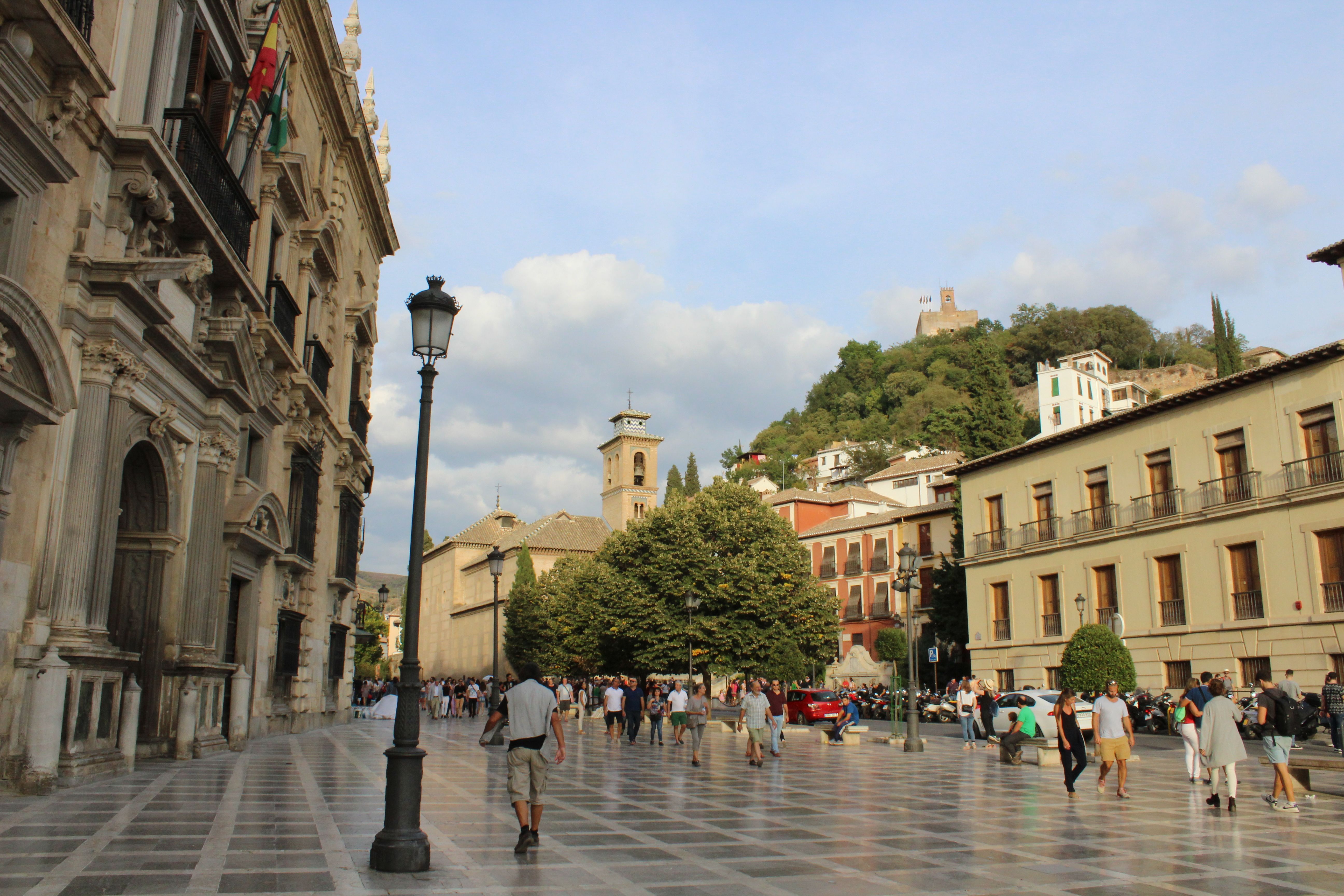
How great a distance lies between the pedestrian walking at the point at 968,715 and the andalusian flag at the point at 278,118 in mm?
20144

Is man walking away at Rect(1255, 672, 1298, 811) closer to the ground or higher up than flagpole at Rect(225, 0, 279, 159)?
closer to the ground

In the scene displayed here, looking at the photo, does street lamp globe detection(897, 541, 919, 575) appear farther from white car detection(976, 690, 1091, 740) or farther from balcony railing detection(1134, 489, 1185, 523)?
balcony railing detection(1134, 489, 1185, 523)

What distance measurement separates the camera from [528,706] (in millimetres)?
8703

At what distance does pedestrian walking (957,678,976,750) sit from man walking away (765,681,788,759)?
502 centimetres

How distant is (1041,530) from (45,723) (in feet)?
A: 104

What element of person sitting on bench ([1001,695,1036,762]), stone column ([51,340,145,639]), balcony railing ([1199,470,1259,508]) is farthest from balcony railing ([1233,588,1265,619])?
stone column ([51,340,145,639])

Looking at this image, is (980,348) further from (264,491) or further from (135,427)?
(135,427)

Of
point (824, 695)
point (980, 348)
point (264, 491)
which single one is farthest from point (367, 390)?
point (980, 348)

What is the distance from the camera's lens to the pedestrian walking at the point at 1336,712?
61.7 ft

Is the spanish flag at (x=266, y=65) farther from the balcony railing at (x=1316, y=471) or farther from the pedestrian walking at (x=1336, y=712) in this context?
the balcony railing at (x=1316, y=471)

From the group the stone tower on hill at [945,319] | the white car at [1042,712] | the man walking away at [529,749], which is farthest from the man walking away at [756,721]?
the stone tower on hill at [945,319]

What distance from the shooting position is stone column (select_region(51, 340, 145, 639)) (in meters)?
11.5

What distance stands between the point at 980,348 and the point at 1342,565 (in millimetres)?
48924

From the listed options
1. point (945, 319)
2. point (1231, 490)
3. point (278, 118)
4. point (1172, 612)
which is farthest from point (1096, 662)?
point (945, 319)
